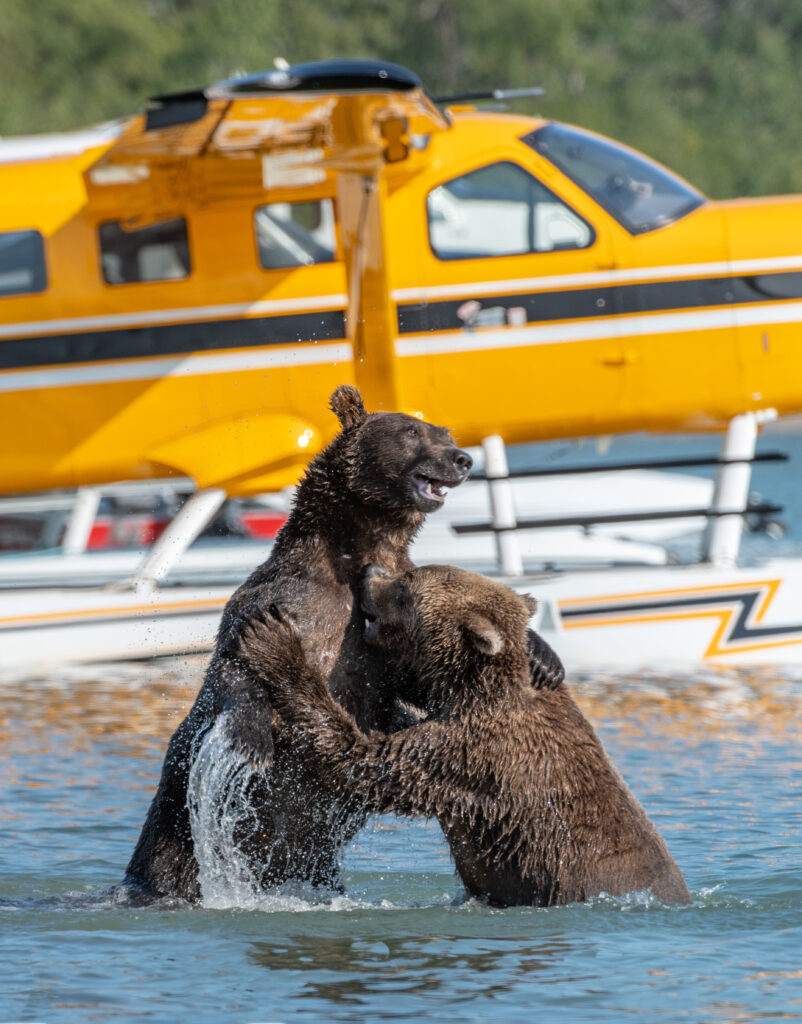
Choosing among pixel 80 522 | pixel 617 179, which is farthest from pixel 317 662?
pixel 80 522

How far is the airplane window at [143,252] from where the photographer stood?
11586 mm

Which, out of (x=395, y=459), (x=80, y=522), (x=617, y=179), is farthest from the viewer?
(x=80, y=522)

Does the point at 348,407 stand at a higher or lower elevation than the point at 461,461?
higher

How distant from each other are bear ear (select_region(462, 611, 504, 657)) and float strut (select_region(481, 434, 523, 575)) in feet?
21.2

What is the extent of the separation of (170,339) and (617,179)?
10.9ft

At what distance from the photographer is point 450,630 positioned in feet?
17.6

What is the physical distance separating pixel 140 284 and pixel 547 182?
9.54 ft

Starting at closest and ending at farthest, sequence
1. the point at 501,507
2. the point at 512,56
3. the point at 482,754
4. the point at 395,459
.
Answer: the point at 482,754, the point at 395,459, the point at 501,507, the point at 512,56

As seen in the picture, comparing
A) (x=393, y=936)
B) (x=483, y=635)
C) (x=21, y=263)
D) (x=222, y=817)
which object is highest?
(x=483, y=635)

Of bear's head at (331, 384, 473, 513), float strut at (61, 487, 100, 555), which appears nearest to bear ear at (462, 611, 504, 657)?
bear's head at (331, 384, 473, 513)

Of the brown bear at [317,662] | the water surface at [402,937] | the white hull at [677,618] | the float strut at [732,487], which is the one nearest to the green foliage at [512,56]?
the float strut at [732,487]

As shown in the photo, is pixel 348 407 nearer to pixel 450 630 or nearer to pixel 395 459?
pixel 395 459

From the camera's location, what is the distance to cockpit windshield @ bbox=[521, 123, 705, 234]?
1170cm

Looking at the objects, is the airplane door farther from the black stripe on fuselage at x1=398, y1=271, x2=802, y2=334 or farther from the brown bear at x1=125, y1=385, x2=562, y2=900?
the brown bear at x1=125, y1=385, x2=562, y2=900
